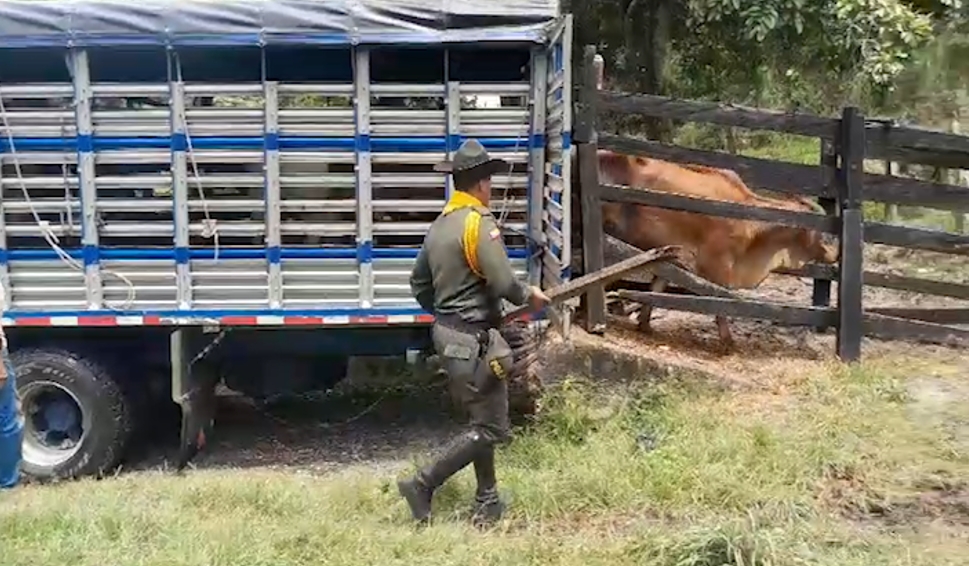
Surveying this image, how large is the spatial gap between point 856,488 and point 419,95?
3.24 metres

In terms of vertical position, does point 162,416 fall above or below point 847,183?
below

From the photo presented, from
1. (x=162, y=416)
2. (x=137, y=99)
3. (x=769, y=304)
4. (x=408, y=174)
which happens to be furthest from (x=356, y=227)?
(x=769, y=304)

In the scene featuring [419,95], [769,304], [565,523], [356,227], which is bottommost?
[565,523]

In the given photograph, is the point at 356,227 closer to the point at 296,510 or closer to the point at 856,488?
the point at 296,510

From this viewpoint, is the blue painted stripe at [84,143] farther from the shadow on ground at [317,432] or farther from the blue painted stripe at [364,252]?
the shadow on ground at [317,432]

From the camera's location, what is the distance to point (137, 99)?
737cm

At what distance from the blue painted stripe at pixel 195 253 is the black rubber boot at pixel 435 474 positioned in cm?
171

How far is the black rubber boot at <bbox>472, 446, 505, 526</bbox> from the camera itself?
19.8 ft

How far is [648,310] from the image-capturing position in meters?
9.23

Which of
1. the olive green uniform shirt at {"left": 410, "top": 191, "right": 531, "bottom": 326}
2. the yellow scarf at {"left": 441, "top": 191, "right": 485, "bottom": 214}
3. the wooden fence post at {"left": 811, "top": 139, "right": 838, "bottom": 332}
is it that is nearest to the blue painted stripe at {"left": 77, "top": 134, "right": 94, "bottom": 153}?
the olive green uniform shirt at {"left": 410, "top": 191, "right": 531, "bottom": 326}

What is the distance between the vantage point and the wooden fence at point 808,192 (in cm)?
842

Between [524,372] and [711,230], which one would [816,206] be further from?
[524,372]

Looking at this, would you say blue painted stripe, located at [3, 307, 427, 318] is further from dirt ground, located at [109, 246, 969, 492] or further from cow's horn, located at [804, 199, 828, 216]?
cow's horn, located at [804, 199, 828, 216]

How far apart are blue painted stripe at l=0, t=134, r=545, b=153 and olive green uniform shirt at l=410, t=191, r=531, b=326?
130 cm
